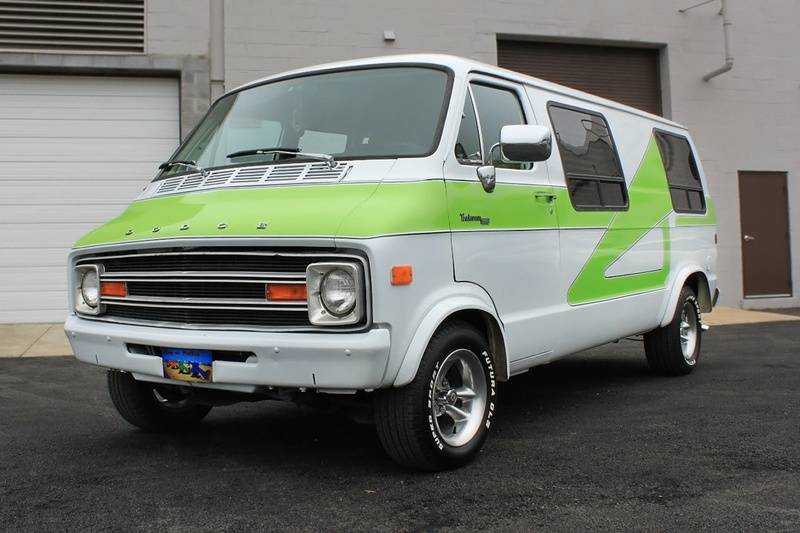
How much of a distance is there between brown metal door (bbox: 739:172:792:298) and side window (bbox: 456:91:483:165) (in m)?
10.8

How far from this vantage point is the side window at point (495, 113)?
408 centimetres

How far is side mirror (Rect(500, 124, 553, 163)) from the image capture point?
376 cm

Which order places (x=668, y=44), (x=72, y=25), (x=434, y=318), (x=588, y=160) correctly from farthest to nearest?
1. (x=668, y=44)
2. (x=72, y=25)
3. (x=588, y=160)
4. (x=434, y=318)

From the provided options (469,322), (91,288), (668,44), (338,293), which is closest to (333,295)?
(338,293)

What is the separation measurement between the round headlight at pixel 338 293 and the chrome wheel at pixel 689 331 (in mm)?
4189

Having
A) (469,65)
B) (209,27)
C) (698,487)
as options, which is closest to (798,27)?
(209,27)

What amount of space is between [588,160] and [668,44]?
29.9 feet

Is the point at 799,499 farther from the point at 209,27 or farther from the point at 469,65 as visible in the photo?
the point at 209,27

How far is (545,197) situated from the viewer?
14.5ft

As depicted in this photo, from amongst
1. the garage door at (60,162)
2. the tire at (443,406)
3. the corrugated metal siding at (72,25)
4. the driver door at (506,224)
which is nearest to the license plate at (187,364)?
the tire at (443,406)

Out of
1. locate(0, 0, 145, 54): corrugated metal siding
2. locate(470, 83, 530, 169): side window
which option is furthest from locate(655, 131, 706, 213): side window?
locate(0, 0, 145, 54): corrugated metal siding

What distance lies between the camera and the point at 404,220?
3.30m

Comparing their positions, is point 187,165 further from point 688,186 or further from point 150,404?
point 688,186

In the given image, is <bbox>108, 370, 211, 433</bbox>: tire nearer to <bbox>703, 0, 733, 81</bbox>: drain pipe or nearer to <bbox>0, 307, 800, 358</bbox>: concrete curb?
<bbox>0, 307, 800, 358</bbox>: concrete curb
